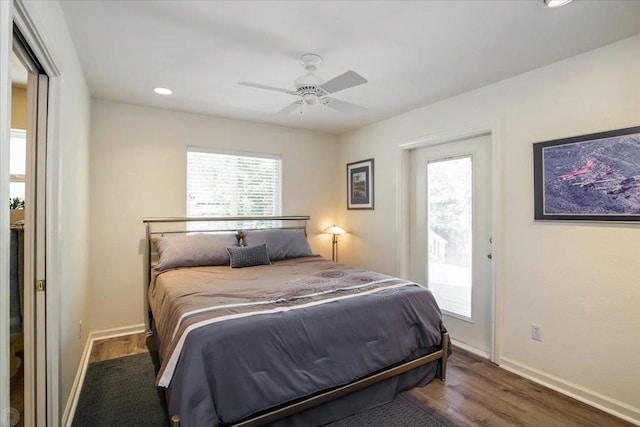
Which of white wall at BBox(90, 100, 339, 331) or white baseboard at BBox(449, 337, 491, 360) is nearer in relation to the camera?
white baseboard at BBox(449, 337, 491, 360)

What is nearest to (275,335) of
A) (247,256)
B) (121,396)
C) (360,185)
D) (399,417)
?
(399,417)

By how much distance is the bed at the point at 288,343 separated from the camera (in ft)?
5.52

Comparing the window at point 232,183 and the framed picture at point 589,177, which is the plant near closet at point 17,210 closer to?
the window at point 232,183

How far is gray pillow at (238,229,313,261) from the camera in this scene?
3758mm

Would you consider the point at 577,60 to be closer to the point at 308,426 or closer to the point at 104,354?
the point at 308,426

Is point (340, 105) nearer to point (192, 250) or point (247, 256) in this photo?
point (247, 256)

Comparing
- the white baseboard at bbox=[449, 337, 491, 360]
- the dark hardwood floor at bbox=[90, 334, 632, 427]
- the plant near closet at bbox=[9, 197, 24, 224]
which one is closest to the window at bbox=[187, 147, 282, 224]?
the dark hardwood floor at bbox=[90, 334, 632, 427]

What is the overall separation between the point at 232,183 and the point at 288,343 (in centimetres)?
271

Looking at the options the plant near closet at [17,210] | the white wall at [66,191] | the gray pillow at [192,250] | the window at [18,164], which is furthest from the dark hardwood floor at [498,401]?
the window at [18,164]

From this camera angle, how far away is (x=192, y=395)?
161cm

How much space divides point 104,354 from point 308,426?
2222mm

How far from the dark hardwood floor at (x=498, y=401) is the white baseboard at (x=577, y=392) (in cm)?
5

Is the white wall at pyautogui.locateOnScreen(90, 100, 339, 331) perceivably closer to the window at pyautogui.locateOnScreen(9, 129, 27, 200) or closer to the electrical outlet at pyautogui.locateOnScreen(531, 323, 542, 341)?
the window at pyautogui.locateOnScreen(9, 129, 27, 200)

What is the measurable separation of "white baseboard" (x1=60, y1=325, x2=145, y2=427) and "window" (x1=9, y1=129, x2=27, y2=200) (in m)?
1.35
